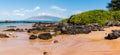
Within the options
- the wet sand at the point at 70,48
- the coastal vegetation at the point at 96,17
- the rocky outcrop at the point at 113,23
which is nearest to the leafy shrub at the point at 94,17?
the coastal vegetation at the point at 96,17

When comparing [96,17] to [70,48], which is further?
[96,17]

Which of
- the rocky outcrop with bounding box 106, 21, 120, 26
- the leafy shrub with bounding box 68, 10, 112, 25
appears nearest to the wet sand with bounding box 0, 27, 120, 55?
the rocky outcrop with bounding box 106, 21, 120, 26

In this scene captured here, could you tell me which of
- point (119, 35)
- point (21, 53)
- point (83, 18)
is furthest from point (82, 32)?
point (21, 53)

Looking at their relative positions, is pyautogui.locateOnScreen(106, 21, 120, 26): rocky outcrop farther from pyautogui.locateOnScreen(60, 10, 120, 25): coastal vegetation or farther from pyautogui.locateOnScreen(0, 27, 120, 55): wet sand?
pyautogui.locateOnScreen(0, 27, 120, 55): wet sand

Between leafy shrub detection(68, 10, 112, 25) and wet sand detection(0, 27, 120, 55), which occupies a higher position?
leafy shrub detection(68, 10, 112, 25)

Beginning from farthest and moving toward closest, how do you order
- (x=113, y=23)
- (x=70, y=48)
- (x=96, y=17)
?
(x=96, y=17) < (x=113, y=23) < (x=70, y=48)

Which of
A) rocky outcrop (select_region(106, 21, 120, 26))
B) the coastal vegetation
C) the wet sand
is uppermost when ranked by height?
the coastal vegetation

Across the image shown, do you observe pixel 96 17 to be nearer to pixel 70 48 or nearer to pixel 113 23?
pixel 113 23

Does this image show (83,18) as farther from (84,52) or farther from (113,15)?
(84,52)

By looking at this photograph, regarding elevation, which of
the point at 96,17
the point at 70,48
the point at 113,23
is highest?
the point at 96,17

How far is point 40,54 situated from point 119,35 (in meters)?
5.21

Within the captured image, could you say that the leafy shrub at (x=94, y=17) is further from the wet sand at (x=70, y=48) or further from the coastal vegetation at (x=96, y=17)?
the wet sand at (x=70, y=48)

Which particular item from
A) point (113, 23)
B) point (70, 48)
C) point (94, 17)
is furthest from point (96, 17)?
point (70, 48)

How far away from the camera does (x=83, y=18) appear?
90.3ft
